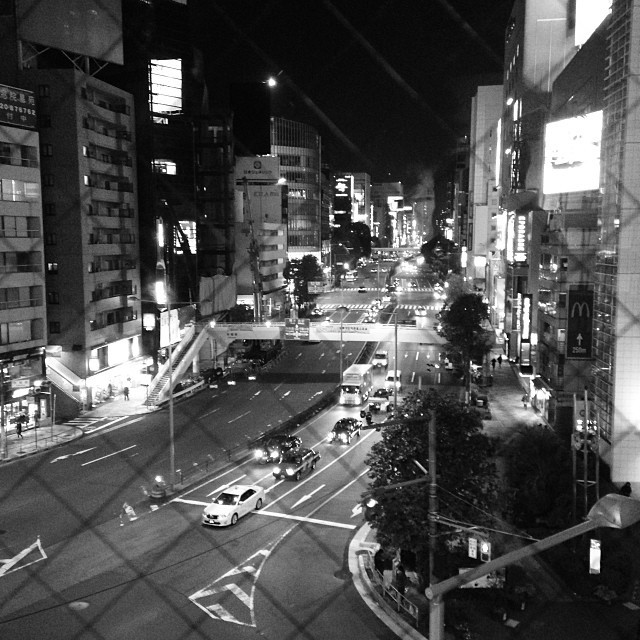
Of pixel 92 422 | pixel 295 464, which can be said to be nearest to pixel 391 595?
pixel 295 464

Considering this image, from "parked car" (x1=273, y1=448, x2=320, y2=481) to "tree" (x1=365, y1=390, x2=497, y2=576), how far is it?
18.2ft

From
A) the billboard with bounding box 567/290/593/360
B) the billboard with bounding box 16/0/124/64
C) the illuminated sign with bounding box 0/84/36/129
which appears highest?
the billboard with bounding box 16/0/124/64

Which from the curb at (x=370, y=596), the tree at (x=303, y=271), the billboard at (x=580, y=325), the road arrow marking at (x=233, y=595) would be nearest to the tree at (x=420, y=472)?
the curb at (x=370, y=596)

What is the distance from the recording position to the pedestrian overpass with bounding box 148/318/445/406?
27.6 meters

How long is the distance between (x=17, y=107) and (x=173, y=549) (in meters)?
16.3

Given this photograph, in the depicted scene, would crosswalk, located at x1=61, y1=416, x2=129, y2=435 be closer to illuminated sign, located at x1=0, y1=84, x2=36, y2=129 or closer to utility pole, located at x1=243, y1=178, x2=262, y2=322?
illuminated sign, located at x1=0, y1=84, x2=36, y2=129

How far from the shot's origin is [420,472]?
34.1 feet

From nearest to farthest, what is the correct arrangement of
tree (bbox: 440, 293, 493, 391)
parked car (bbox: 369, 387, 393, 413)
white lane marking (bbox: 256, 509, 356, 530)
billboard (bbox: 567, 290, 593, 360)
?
1. white lane marking (bbox: 256, 509, 356, 530)
2. billboard (bbox: 567, 290, 593, 360)
3. parked car (bbox: 369, 387, 393, 413)
4. tree (bbox: 440, 293, 493, 391)

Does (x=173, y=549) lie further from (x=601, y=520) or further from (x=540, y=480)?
(x=601, y=520)

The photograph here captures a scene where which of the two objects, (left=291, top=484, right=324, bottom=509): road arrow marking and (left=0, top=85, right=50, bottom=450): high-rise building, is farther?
(left=0, top=85, right=50, bottom=450): high-rise building

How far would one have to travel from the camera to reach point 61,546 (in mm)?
11875

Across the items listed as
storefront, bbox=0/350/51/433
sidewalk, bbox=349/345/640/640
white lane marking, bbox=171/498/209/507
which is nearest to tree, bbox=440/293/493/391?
white lane marking, bbox=171/498/209/507

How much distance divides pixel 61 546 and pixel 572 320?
12.9m

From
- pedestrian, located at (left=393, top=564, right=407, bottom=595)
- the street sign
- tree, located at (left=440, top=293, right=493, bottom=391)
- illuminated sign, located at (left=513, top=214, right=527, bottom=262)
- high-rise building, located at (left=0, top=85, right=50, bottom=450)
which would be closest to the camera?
pedestrian, located at (left=393, top=564, right=407, bottom=595)
